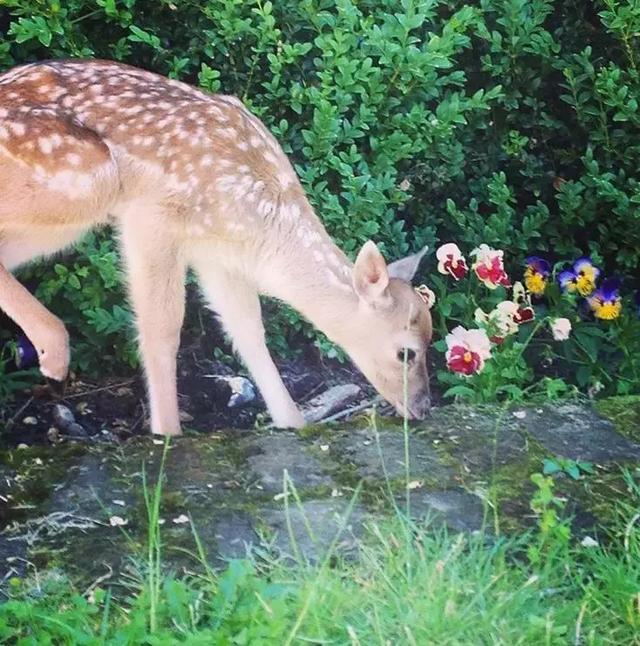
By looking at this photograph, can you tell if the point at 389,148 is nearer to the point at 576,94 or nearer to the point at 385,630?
the point at 576,94

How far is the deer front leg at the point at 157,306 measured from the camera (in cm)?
498

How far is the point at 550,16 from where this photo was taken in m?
6.14

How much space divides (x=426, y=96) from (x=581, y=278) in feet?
3.72

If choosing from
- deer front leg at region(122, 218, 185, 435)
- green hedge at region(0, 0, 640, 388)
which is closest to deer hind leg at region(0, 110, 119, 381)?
deer front leg at region(122, 218, 185, 435)

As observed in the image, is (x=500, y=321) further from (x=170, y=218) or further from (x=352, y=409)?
(x=170, y=218)

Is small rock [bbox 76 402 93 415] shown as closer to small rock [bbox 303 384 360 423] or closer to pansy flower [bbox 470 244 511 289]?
small rock [bbox 303 384 360 423]

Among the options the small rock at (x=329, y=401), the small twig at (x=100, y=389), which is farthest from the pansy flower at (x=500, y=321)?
the small twig at (x=100, y=389)

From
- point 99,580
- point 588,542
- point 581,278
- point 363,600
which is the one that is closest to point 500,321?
point 581,278

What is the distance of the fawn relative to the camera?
4836 millimetres

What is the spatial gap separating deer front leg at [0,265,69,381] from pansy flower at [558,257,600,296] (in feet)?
7.87

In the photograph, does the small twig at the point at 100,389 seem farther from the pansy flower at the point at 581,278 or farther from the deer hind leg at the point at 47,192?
the pansy flower at the point at 581,278

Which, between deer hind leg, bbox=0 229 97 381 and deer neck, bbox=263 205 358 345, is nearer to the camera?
deer hind leg, bbox=0 229 97 381

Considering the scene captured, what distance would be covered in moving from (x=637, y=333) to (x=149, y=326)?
7.79ft

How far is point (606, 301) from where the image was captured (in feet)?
19.2
